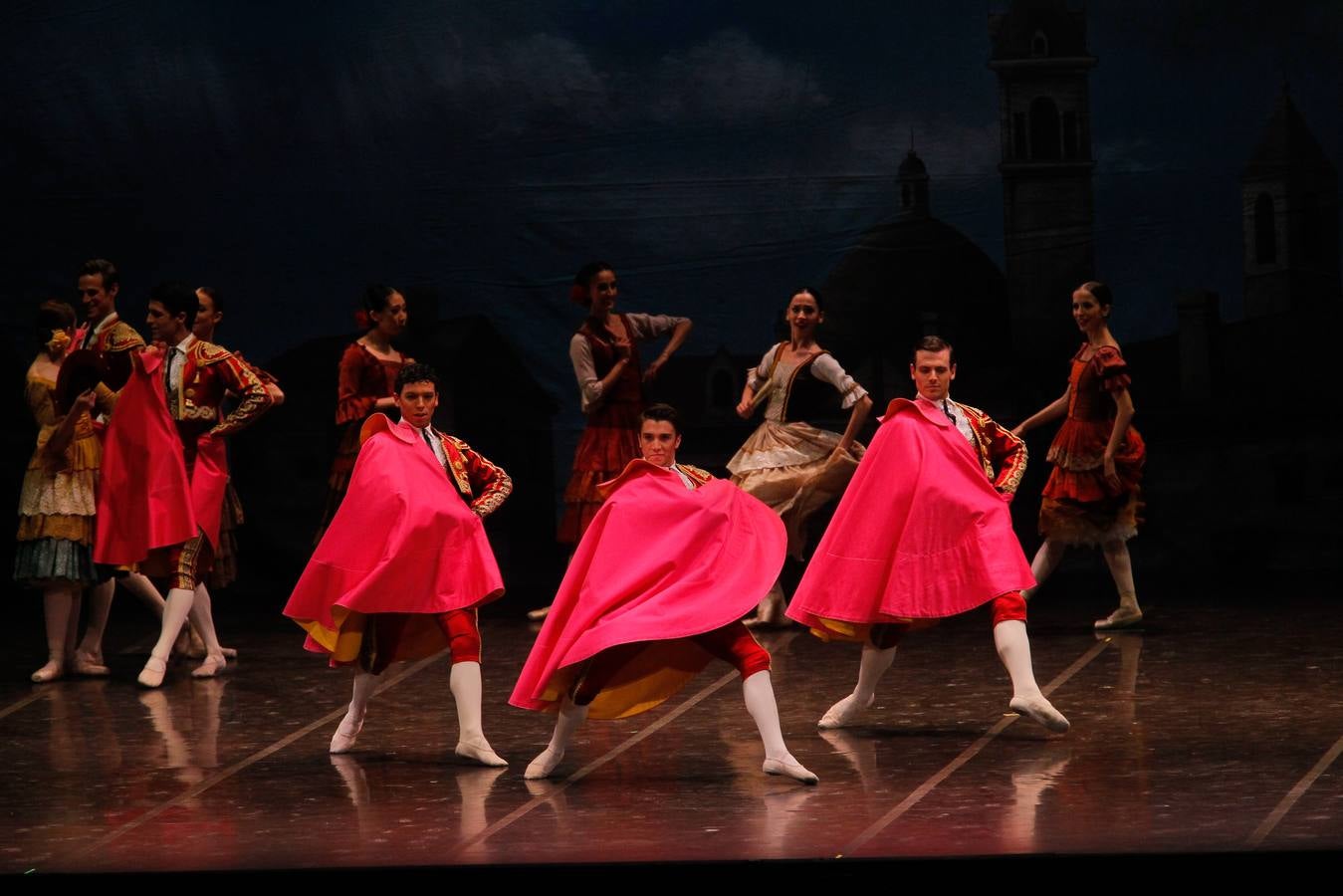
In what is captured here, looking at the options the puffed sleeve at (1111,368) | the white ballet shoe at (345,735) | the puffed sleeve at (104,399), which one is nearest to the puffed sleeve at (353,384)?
the puffed sleeve at (104,399)

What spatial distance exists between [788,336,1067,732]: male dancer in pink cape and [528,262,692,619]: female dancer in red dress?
2267mm

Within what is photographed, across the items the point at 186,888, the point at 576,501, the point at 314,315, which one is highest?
the point at 314,315

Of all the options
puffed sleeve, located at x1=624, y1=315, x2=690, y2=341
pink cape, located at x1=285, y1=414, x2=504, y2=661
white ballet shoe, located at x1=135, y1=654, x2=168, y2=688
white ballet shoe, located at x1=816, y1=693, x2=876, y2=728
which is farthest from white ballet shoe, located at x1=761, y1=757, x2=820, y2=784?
puffed sleeve, located at x1=624, y1=315, x2=690, y2=341

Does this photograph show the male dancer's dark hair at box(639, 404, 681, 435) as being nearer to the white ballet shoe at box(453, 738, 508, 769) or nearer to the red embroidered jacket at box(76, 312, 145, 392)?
the white ballet shoe at box(453, 738, 508, 769)

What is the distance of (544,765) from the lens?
4.80m

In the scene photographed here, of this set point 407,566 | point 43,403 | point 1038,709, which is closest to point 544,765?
point 407,566

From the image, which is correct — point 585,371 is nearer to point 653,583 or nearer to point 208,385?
point 208,385

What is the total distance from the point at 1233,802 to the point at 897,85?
4.88 meters

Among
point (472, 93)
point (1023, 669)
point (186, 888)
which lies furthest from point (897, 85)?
point (186, 888)

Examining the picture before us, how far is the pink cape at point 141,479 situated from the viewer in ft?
20.9

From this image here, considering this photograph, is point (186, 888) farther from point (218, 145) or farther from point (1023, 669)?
point (218, 145)

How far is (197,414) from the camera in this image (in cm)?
655

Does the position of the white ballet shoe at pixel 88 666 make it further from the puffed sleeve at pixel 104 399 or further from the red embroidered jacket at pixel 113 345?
the red embroidered jacket at pixel 113 345

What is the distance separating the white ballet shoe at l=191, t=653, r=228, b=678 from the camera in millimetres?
6504
